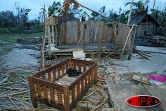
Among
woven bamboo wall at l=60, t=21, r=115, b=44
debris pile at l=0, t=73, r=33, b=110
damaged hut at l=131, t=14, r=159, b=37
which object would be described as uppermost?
damaged hut at l=131, t=14, r=159, b=37

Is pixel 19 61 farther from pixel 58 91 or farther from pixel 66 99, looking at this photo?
pixel 66 99

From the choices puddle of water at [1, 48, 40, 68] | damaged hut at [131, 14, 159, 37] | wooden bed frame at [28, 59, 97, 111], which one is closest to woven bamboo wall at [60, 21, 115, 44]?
puddle of water at [1, 48, 40, 68]

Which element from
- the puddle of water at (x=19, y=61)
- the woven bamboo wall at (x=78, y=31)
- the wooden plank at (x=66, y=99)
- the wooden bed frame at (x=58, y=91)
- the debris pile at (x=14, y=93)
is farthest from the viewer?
the woven bamboo wall at (x=78, y=31)

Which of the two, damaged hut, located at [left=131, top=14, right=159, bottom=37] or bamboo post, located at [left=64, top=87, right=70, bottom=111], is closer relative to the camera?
bamboo post, located at [left=64, top=87, right=70, bottom=111]

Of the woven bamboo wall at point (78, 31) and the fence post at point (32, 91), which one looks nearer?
the fence post at point (32, 91)

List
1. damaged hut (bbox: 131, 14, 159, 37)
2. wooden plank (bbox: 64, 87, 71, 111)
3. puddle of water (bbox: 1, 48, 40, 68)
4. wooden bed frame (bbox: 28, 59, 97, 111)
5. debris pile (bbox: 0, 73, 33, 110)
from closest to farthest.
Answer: wooden plank (bbox: 64, 87, 71, 111), wooden bed frame (bbox: 28, 59, 97, 111), debris pile (bbox: 0, 73, 33, 110), puddle of water (bbox: 1, 48, 40, 68), damaged hut (bbox: 131, 14, 159, 37)

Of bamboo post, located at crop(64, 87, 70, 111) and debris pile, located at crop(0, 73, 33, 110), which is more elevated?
bamboo post, located at crop(64, 87, 70, 111)

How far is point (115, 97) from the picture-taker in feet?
8.75

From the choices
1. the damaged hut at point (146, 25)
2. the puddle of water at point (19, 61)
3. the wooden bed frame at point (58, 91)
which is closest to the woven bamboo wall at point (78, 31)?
the puddle of water at point (19, 61)

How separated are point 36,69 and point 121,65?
4147 mm

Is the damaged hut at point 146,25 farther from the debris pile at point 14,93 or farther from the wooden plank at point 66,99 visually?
the wooden plank at point 66,99

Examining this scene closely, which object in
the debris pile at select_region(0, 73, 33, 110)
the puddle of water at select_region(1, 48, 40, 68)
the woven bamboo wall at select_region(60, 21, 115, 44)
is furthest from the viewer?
the woven bamboo wall at select_region(60, 21, 115, 44)

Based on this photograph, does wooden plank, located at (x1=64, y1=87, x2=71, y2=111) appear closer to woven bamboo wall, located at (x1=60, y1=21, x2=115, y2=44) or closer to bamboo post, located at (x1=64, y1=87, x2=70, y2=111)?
bamboo post, located at (x1=64, y1=87, x2=70, y2=111)

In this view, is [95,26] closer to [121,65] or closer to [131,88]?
[121,65]
